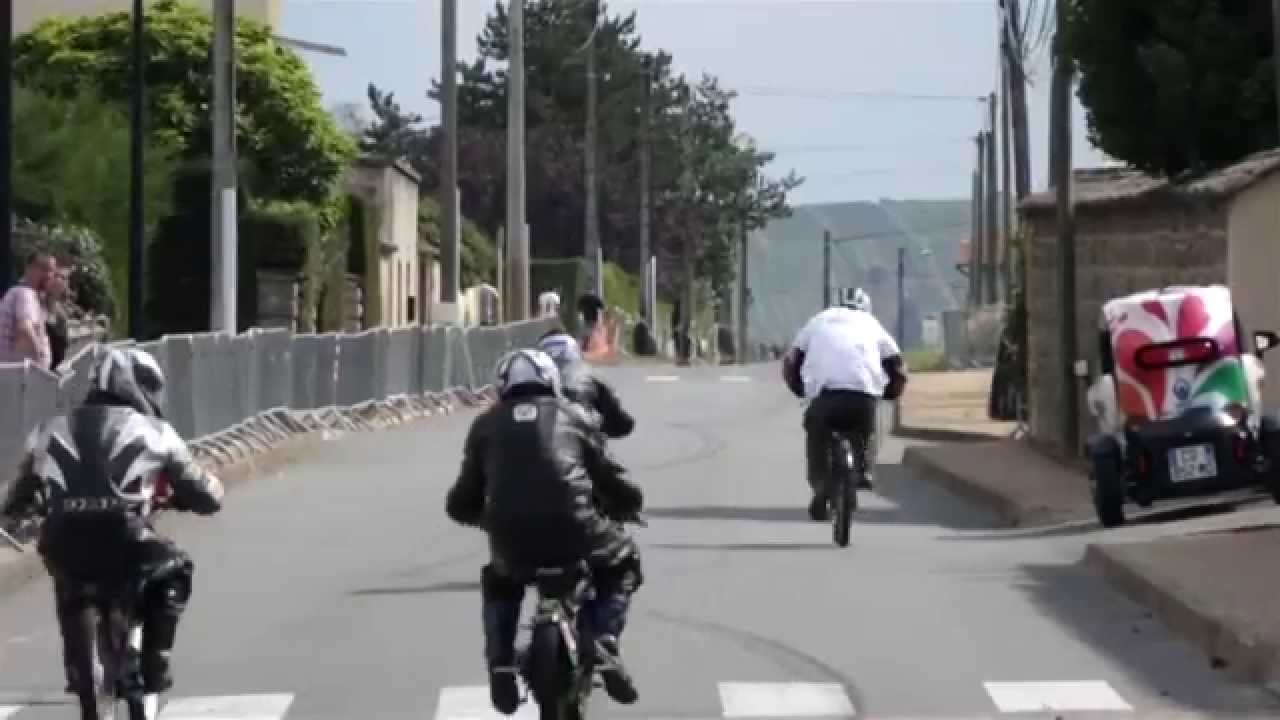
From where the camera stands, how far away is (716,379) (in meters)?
57.8

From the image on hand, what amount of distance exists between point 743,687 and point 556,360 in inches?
70.0

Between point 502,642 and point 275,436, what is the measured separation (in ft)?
67.1

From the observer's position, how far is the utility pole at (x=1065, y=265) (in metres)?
29.0

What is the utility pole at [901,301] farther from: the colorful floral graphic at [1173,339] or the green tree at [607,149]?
the colorful floral graphic at [1173,339]

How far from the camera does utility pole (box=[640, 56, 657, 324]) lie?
92.9 metres

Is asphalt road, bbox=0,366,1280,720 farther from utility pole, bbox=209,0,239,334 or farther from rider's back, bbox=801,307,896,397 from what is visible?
utility pole, bbox=209,0,239,334

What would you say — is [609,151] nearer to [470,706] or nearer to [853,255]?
[853,255]

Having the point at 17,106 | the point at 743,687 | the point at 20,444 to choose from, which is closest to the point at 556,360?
the point at 743,687

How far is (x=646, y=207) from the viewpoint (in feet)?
313

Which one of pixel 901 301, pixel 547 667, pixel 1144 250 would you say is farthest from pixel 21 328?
pixel 901 301

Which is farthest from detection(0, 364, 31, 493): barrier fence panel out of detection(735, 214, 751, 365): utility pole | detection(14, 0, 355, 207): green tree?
detection(735, 214, 751, 365): utility pole

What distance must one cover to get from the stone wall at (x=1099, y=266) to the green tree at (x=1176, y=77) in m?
1.38

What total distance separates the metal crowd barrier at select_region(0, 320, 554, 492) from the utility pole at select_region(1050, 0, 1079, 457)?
20.7 ft

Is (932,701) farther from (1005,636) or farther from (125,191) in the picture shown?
(125,191)
